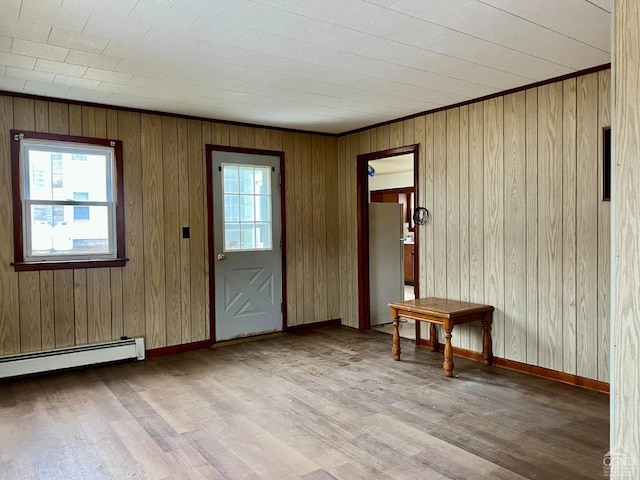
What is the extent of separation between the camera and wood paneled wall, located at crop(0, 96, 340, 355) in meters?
3.85

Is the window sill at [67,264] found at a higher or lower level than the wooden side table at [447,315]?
higher

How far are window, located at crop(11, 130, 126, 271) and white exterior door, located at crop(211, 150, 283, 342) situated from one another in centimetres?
102

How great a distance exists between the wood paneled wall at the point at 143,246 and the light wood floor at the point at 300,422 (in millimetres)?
403

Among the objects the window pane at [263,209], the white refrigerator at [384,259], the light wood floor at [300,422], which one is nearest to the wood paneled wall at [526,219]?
the light wood floor at [300,422]

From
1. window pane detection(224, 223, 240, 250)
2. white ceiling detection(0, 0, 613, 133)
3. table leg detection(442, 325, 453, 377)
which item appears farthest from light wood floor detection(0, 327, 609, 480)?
white ceiling detection(0, 0, 613, 133)

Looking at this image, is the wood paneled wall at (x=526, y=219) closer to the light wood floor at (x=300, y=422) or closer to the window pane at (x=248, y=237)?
the light wood floor at (x=300, y=422)

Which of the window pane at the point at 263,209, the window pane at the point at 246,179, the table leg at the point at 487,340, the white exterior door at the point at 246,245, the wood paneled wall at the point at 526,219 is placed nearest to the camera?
the wood paneled wall at the point at 526,219

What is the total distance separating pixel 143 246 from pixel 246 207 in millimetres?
1196

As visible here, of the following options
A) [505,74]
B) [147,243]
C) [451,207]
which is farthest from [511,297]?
[147,243]

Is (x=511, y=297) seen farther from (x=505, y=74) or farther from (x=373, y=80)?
(x=373, y=80)

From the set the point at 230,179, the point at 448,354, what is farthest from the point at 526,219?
the point at 230,179

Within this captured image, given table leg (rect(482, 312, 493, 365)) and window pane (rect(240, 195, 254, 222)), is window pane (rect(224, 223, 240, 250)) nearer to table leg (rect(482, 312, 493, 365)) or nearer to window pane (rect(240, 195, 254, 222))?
window pane (rect(240, 195, 254, 222))

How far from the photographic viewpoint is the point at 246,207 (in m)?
5.11

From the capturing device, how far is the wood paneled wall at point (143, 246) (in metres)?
3.85
